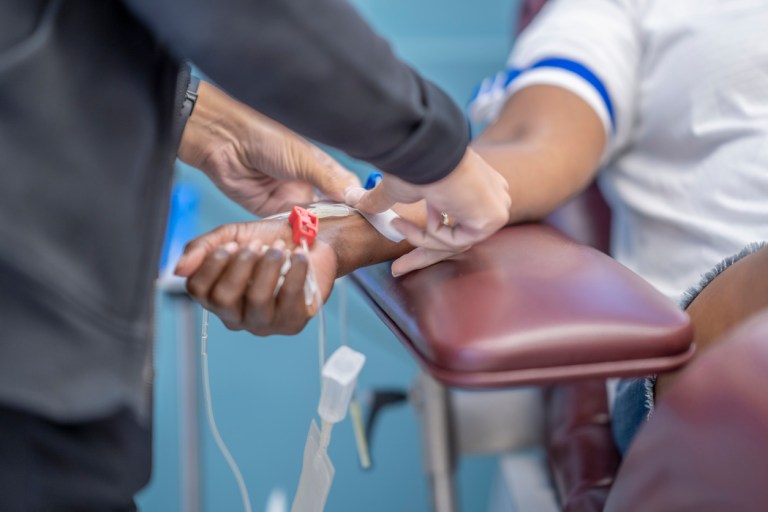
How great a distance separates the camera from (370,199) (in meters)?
0.72

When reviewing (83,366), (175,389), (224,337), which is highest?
(83,366)

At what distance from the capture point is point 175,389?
1.90 metres

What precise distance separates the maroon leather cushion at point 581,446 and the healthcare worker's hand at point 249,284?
0.46 metres

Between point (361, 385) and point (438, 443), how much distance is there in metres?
0.74

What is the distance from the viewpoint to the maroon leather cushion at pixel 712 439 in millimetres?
449

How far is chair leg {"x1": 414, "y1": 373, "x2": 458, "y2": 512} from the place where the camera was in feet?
3.55

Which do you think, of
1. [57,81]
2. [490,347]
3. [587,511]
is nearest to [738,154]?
[587,511]

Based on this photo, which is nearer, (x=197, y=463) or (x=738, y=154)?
(x=738, y=154)

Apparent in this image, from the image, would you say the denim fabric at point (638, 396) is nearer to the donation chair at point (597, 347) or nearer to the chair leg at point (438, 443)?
the donation chair at point (597, 347)

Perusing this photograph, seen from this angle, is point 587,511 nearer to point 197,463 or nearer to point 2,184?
point 2,184

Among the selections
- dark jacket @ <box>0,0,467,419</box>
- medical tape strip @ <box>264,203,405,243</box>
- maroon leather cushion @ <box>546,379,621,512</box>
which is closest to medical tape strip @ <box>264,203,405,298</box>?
medical tape strip @ <box>264,203,405,243</box>

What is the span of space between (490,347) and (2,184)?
0.31 m

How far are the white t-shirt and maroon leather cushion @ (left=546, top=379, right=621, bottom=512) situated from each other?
184mm

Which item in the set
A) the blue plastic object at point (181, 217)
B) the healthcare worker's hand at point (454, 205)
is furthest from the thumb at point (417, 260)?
the blue plastic object at point (181, 217)
